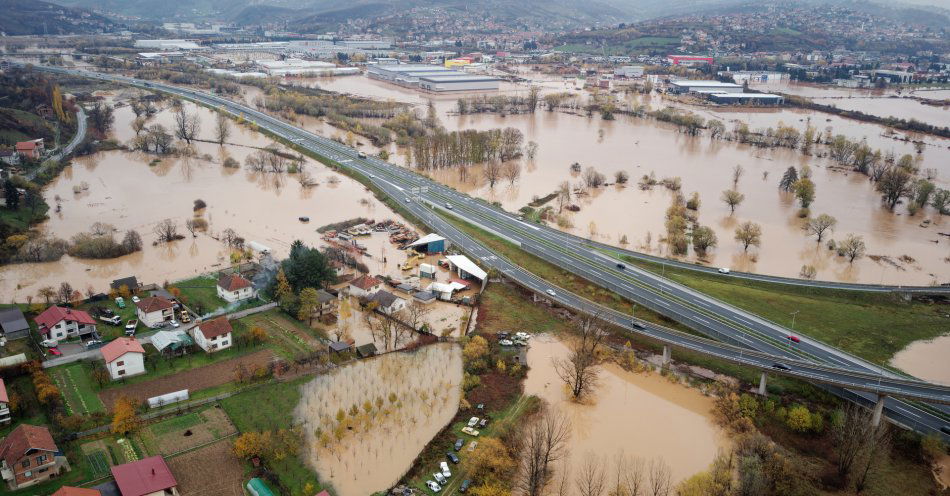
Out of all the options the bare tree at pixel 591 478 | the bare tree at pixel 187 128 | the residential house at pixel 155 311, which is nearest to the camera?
the bare tree at pixel 591 478

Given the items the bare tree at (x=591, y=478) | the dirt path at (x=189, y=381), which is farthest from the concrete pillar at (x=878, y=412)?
the dirt path at (x=189, y=381)

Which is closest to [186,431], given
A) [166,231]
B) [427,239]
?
[427,239]

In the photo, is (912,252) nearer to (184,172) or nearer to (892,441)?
(892,441)

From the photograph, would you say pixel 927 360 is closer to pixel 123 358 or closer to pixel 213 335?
pixel 213 335

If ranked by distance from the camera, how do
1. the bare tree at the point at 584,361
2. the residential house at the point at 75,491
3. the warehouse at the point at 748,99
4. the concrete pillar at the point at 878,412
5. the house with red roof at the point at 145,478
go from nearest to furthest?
the residential house at the point at 75,491 < the house with red roof at the point at 145,478 < the concrete pillar at the point at 878,412 < the bare tree at the point at 584,361 < the warehouse at the point at 748,99

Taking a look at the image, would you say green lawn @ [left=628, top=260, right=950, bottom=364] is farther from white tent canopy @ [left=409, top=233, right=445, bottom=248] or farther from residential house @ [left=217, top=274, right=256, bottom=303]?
residential house @ [left=217, top=274, right=256, bottom=303]

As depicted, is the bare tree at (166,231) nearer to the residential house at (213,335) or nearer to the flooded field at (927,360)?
the residential house at (213,335)
